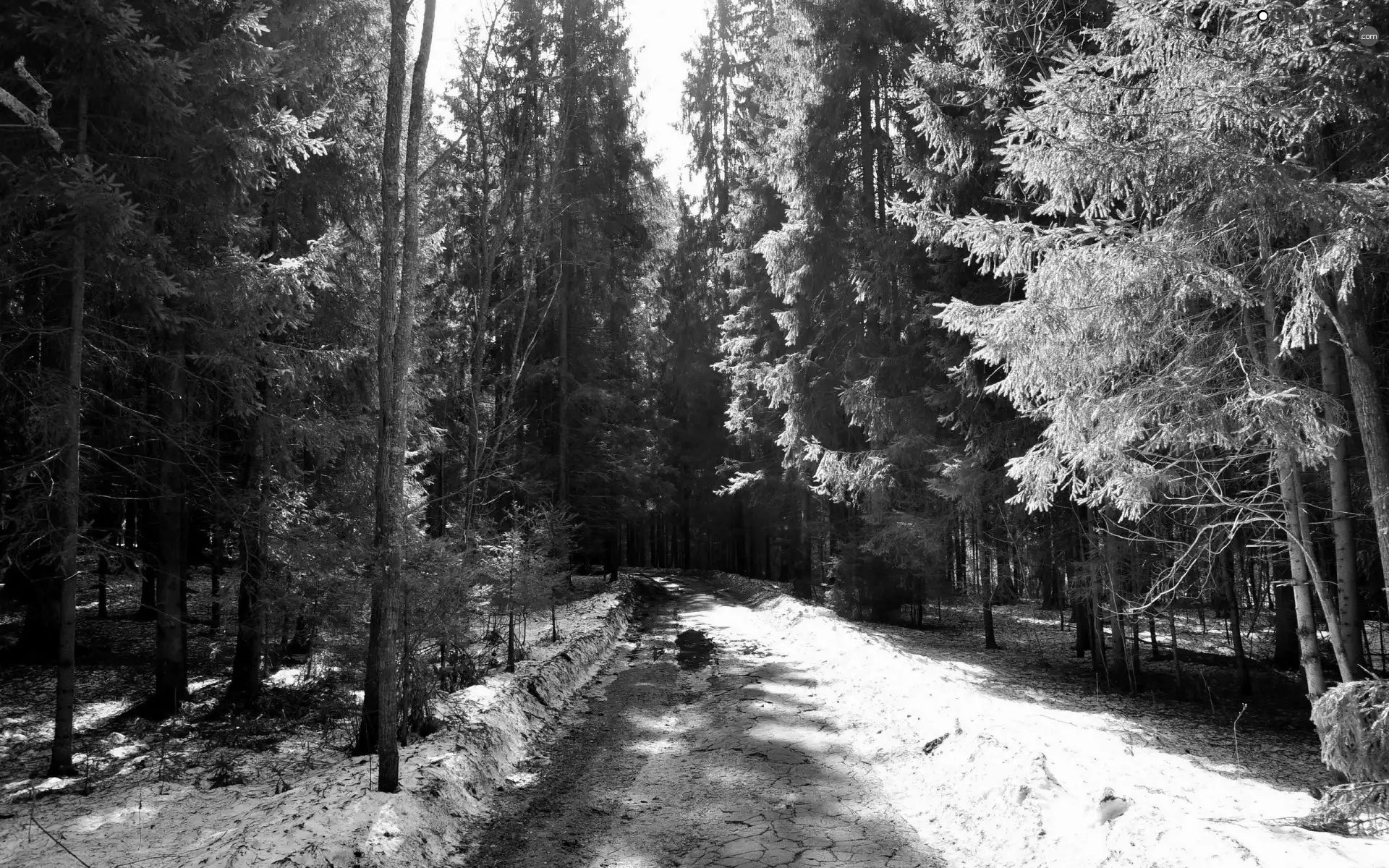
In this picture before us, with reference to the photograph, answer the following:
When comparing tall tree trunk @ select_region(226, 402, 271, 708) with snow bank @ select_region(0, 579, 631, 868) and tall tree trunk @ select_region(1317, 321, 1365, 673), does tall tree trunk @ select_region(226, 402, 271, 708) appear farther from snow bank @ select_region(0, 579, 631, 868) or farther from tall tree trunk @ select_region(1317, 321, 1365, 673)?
tall tree trunk @ select_region(1317, 321, 1365, 673)

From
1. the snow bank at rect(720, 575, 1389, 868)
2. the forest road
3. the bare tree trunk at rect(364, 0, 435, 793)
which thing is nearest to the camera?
the snow bank at rect(720, 575, 1389, 868)

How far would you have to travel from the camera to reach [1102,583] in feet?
34.6

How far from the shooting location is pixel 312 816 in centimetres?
498

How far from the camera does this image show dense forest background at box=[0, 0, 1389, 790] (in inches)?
237

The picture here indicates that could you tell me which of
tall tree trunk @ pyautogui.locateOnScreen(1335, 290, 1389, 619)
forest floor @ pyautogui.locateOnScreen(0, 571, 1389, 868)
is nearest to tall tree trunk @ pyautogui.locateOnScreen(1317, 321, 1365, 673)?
tall tree trunk @ pyautogui.locateOnScreen(1335, 290, 1389, 619)

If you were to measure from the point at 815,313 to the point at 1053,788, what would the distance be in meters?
14.5

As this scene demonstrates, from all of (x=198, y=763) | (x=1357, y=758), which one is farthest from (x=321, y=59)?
(x=1357, y=758)

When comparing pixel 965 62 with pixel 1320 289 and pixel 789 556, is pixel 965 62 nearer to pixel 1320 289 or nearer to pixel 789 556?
pixel 1320 289

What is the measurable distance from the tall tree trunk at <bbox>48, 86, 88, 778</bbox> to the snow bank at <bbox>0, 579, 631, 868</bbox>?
775 mm

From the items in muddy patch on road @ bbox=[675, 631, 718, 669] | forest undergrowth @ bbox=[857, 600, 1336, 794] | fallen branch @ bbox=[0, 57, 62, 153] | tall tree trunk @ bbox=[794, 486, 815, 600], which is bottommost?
forest undergrowth @ bbox=[857, 600, 1336, 794]

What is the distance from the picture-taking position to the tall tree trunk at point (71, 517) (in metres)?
6.82

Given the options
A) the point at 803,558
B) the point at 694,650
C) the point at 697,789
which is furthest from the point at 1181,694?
the point at 803,558

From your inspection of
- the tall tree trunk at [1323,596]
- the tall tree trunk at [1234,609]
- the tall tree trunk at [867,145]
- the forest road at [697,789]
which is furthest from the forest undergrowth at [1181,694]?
the tall tree trunk at [867,145]

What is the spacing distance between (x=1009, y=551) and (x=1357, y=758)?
32.4ft
